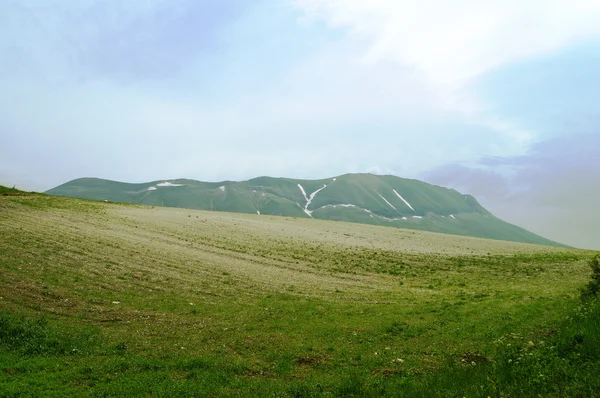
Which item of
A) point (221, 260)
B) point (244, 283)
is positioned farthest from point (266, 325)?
point (221, 260)

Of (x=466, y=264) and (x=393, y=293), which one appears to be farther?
(x=466, y=264)

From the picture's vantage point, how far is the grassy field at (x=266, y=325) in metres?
13.2

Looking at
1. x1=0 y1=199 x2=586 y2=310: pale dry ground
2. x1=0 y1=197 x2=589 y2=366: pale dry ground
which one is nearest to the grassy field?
x1=0 y1=197 x2=589 y2=366: pale dry ground

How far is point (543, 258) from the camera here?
60.1m

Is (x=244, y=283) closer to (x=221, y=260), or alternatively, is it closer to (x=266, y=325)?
(x=221, y=260)

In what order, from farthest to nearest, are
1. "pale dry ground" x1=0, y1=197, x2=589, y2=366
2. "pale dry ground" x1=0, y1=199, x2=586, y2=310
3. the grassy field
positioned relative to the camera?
1. "pale dry ground" x1=0, y1=199, x2=586, y2=310
2. "pale dry ground" x1=0, y1=197, x2=589, y2=366
3. the grassy field

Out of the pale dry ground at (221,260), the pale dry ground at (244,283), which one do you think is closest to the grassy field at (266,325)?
the pale dry ground at (244,283)

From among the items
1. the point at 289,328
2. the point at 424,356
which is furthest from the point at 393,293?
the point at 424,356

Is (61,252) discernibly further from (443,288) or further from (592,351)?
(592,351)

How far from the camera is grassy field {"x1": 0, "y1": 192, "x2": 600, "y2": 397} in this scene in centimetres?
1322

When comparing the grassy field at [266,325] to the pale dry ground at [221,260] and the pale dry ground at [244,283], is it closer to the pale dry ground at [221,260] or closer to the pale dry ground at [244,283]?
the pale dry ground at [244,283]

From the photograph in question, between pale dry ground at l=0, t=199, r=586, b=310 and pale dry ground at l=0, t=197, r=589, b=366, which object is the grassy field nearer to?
pale dry ground at l=0, t=197, r=589, b=366

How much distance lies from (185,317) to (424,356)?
12667mm

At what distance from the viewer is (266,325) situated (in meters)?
21.6
